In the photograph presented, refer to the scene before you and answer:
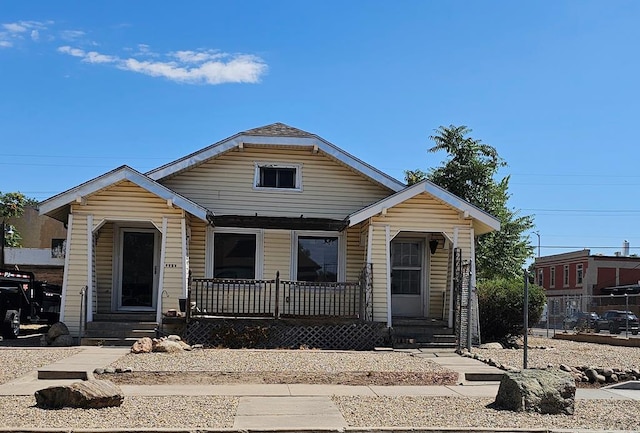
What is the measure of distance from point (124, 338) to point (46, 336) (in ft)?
6.13

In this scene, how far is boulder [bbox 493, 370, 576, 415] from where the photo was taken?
28.8ft

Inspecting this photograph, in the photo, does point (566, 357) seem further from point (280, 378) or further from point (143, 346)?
point (143, 346)

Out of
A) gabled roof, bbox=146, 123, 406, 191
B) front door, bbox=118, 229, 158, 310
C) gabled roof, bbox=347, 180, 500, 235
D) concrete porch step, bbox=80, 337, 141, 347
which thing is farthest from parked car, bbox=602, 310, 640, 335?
concrete porch step, bbox=80, 337, 141, 347

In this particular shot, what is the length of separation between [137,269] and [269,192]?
4083 mm

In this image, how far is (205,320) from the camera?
1600cm

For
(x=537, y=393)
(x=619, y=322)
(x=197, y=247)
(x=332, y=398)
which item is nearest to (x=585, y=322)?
(x=619, y=322)

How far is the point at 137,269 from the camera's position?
1802 cm

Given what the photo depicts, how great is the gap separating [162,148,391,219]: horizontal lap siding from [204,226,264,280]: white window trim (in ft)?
1.60

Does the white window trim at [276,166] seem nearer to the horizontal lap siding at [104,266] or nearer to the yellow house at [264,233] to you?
the yellow house at [264,233]

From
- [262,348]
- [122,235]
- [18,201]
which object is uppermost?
[18,201]

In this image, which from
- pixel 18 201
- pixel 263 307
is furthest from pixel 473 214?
pixel 18 201

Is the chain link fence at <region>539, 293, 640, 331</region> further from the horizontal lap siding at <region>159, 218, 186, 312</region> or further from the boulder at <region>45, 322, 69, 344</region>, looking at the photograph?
the boulder at <region>45, 322, 69, 344</region>

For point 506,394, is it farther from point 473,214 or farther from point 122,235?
point 122,235

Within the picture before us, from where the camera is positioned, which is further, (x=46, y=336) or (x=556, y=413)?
(x=46, y=336)
